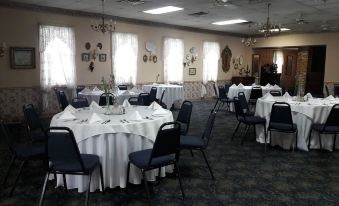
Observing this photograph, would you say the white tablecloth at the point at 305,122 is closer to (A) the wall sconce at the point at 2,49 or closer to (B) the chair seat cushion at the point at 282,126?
(B) the chair seat cushion at the point at 282,126

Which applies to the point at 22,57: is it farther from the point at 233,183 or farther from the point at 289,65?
the point at 289,65

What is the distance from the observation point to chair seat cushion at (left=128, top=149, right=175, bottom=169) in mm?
2973

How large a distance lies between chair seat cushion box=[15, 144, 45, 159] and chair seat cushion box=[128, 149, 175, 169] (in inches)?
40.0

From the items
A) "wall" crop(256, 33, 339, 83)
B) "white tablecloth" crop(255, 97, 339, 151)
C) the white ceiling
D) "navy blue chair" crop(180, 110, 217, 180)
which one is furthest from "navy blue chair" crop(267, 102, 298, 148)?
"wall" crop(256, 33, 339, 83)

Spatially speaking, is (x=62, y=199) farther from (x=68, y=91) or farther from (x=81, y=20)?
(x=81, y=20)

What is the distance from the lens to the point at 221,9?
7738 mm

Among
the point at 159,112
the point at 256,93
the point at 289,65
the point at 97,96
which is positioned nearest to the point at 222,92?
the point at 256,93

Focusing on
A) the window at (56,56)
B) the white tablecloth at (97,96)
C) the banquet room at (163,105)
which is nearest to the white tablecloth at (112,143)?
the banquet room at (163,105)

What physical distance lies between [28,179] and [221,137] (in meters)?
3.65

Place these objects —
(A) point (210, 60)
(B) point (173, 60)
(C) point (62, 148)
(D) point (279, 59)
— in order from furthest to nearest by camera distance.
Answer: (D) point (279, 59) < (A) point (210, 60) < (B) point (173, 60) < (C) point (62, 148)

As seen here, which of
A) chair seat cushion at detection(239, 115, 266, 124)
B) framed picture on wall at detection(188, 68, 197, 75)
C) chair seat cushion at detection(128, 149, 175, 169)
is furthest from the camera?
framed picture on wall at detection(188, 68, 197, 75)

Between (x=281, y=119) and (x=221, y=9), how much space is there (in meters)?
3.98

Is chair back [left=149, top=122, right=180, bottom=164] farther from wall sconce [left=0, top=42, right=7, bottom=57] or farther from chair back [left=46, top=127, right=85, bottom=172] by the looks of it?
wall sconce [left=0, top=42, right=7, bottom=57]

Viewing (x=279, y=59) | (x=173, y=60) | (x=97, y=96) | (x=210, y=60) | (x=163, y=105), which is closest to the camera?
(x=97, y=96)
